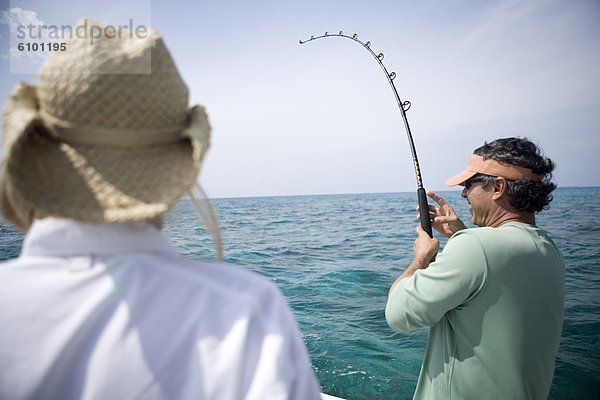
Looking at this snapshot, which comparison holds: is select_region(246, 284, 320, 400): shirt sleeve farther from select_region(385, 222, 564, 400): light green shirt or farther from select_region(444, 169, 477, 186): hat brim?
select_region(444, 169, 477, 186): hat brim

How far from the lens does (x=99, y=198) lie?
30.2 inches

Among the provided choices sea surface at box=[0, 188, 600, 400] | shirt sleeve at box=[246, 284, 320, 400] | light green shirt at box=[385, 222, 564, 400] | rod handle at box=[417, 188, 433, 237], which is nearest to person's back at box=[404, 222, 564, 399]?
light green shirt at box=[385, 222, 564, 400]

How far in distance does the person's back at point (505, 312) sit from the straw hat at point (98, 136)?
136 centimetres

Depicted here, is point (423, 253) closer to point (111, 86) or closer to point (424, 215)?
point (424, 215)

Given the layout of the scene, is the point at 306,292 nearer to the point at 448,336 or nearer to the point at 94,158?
the point at 448,336

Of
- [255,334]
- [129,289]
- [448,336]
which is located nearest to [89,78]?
[129,289]

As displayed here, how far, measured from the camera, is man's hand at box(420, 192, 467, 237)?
2.38 m

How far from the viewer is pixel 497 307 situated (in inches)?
64.1

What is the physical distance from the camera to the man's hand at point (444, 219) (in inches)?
93.8

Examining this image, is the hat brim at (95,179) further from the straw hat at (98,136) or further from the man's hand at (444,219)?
the man's hand at (444,219)

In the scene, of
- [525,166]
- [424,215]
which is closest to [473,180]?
[525,166]

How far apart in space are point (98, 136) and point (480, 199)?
1883mm

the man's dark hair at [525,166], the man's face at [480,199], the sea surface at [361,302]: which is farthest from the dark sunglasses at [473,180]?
the sea surface at [361,302]

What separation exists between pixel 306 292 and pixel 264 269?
2.20 metres
